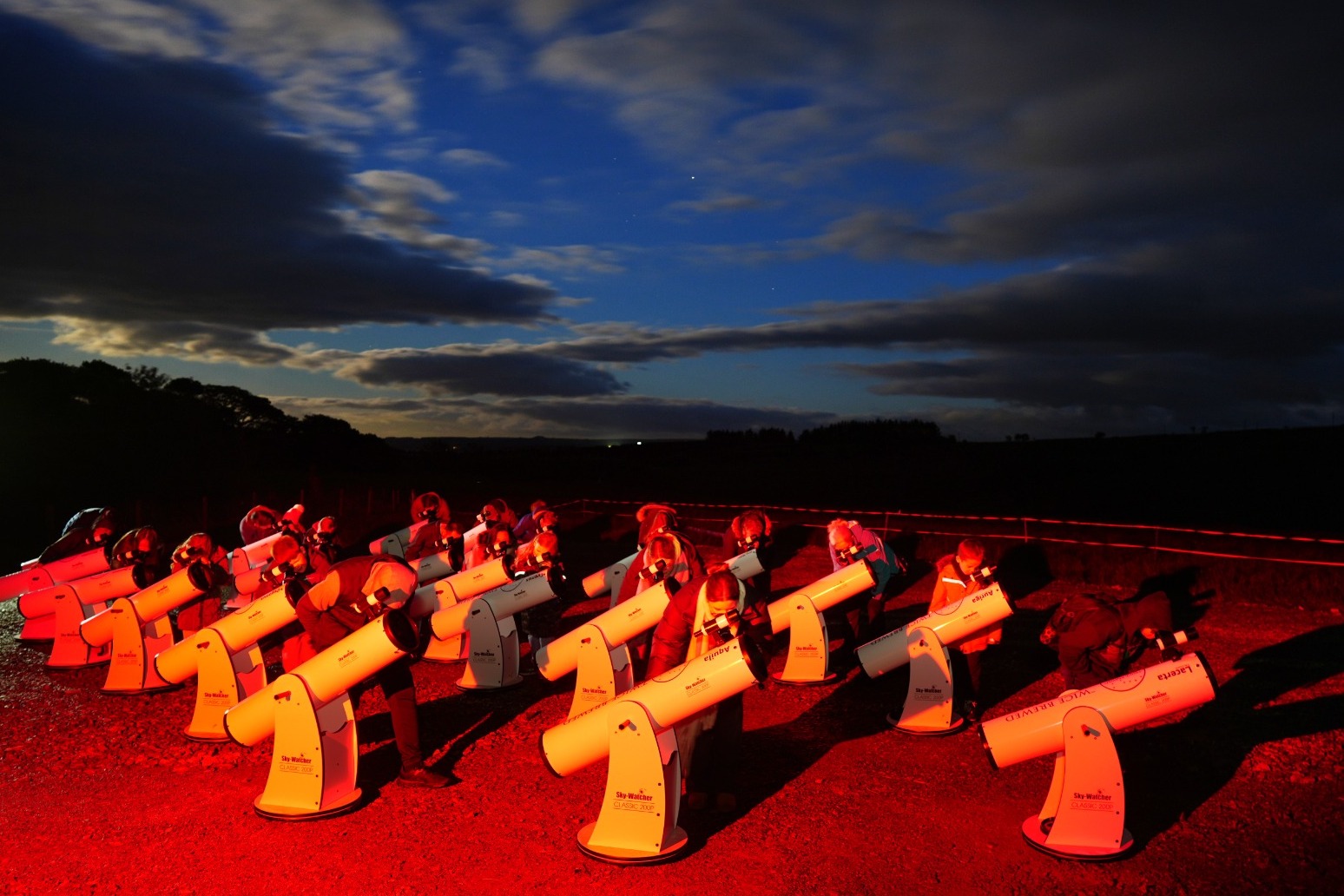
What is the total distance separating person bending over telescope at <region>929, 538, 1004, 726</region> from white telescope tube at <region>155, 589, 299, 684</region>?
716 centimetres

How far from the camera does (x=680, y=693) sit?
7328mm

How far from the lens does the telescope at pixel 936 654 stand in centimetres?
988

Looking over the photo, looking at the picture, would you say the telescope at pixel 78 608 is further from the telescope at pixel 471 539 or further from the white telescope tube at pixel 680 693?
the white telescope tube at pixel 680 693

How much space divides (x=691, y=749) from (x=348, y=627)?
3.27m

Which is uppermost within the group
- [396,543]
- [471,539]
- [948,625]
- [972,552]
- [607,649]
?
[972,552]

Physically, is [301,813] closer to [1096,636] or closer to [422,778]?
[422,778]

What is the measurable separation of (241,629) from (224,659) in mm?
425

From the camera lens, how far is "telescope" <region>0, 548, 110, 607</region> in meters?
15.6

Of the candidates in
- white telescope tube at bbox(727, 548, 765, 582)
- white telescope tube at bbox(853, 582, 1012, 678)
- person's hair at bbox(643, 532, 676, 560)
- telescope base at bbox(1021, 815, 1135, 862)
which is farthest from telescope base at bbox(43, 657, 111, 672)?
telescope base at bbox(1021, 815, 1135, 862)

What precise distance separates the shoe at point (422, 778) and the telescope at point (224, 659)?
98.7 inches

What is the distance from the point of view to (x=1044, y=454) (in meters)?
70.8

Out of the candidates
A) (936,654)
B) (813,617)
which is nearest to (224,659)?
(813,617)

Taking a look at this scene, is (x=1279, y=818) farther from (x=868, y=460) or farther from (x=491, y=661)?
(x=868, y=460)

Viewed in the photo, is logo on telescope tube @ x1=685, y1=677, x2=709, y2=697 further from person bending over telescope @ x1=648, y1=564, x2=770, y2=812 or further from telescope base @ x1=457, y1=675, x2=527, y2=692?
telescope base @ x1=457, y1=675, x2=527, y2=692
